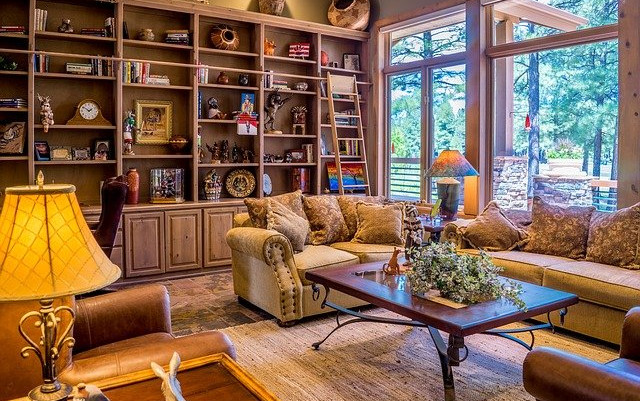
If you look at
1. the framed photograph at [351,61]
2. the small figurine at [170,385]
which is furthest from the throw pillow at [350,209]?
the small figurine at [170,385]

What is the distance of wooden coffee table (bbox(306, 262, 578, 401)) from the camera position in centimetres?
258

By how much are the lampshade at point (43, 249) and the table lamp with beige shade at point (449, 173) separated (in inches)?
159

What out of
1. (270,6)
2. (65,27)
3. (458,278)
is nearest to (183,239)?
(65,27)

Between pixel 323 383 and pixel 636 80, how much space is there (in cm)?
364

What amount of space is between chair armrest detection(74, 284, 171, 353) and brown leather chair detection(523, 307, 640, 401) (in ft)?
5.47

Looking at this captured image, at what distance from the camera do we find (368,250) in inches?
176

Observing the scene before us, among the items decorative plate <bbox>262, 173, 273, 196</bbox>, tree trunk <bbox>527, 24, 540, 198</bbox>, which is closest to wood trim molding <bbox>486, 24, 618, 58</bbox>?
tree trunk <bbox>527, 24, 540, 198</bbox>

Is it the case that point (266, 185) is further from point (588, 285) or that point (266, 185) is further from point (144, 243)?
point (588, 285)

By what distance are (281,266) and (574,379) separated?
2.51 meters

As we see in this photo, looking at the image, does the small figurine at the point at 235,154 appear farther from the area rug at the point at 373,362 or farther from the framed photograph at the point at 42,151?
the area rug at the point at 373,362

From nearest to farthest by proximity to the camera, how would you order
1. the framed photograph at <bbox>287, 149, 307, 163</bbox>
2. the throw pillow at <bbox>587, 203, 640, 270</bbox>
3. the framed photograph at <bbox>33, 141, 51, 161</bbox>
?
1. the throw pillow at <bbox>587, 203, 640, 270</bbox>
2. the framed photograph at <bbox>33, 141, 51, 161</bbox>
3. the framed photograph at <bbox>287, 149, 307, 163</bbox>

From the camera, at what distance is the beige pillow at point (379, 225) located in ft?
15.6

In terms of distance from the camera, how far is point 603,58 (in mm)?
4832

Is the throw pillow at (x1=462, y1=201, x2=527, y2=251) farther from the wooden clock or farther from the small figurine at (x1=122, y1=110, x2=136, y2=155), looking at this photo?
the wooden clock
